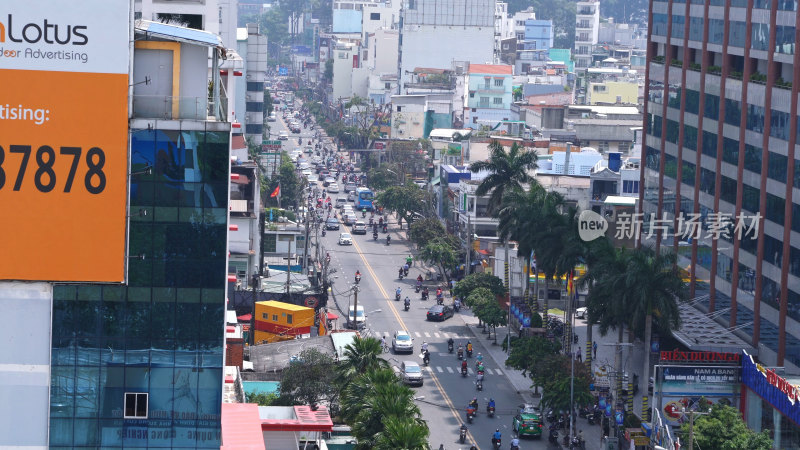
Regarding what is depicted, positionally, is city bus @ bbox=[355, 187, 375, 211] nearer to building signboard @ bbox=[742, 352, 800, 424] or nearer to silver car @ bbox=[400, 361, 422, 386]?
silver car @ bbox=[400, 361, 422, 386]

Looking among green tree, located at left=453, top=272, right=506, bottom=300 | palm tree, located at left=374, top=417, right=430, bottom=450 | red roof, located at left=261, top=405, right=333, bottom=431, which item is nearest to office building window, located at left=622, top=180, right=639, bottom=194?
green tree, located at left=453, top=272, right=506, bottom=300

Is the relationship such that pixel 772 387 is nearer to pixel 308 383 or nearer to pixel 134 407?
pixel 308 383

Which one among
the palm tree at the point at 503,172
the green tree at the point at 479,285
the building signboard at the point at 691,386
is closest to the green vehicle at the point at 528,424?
the building signboard at the point at 691,386

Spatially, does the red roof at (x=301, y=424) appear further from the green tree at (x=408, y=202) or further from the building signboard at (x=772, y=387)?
the green tree at (x=408, y=202)

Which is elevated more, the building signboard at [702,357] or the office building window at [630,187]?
the office building window at [630,187]

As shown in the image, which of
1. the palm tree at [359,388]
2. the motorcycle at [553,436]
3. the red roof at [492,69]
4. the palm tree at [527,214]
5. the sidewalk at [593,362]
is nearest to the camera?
the palm tree at [359,388]

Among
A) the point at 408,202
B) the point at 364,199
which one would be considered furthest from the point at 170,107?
the point at 364,199
